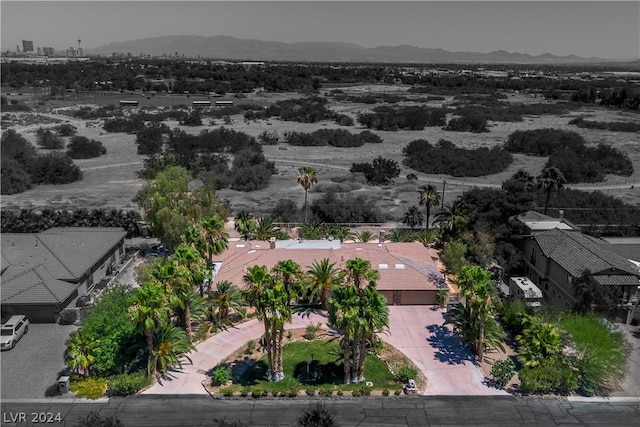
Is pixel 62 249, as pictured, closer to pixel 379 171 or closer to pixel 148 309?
pixel 148 309

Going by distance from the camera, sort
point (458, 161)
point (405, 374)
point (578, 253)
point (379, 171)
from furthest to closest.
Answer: point (458, 161) < point (379, 171) < point (578, 253) < point (405, 374)

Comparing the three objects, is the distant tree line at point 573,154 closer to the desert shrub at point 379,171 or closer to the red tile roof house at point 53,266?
the desert shrub at point 379,171

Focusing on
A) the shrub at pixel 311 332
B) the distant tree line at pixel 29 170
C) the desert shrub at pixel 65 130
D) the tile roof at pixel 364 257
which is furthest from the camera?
the desert shrub at pixel 65 130

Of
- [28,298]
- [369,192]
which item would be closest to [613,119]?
[369,192]

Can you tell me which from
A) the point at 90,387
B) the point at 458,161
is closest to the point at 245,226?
the point at 90,387

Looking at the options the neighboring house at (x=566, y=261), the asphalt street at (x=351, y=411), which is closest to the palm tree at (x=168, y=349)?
the asphalt street at (x=351, y=411)

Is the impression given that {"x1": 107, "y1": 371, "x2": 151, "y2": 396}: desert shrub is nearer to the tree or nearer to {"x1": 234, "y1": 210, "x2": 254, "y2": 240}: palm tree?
the tree
